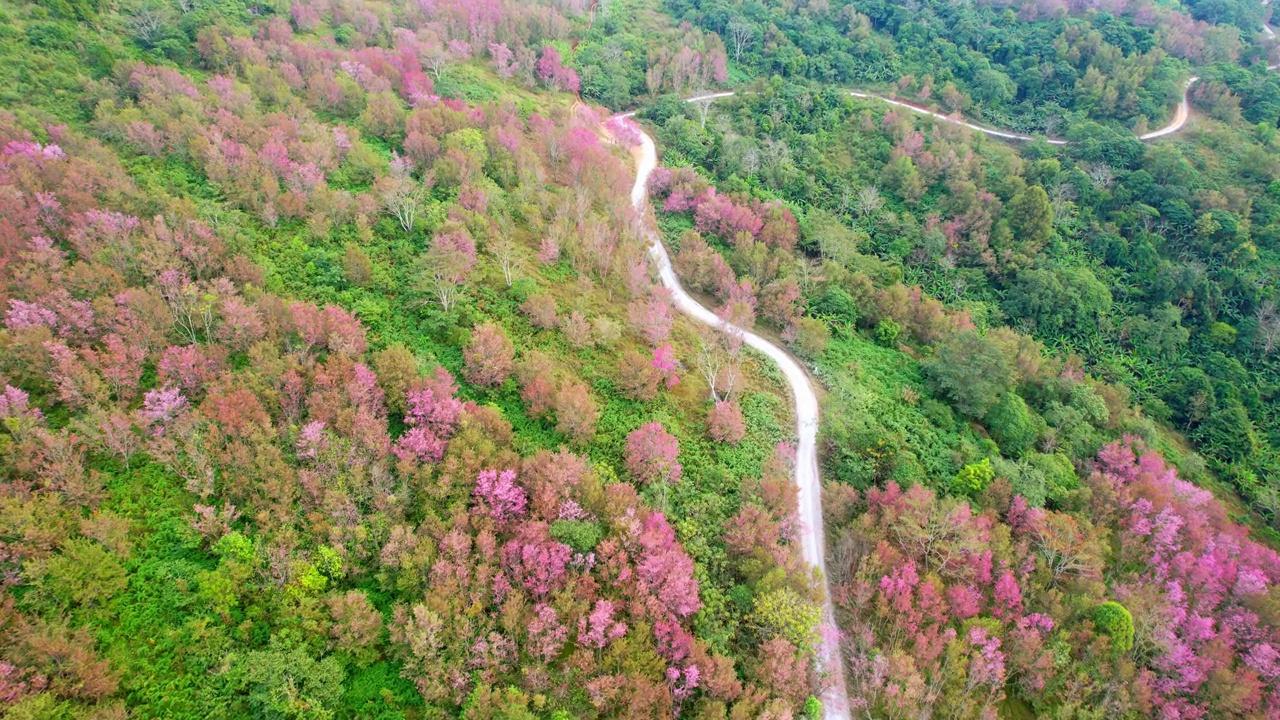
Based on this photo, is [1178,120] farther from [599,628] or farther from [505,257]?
[599,628]

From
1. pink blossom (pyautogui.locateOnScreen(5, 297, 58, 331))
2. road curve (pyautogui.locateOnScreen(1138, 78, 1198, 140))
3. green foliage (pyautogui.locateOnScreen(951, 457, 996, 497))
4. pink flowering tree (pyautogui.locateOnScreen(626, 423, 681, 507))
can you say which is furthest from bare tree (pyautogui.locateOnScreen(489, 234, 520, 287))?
road curve (pyautogui.locateOnScreen(1138, 78, 1198, 140))

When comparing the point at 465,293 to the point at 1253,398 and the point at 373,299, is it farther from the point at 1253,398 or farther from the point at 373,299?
the point at 1253,398

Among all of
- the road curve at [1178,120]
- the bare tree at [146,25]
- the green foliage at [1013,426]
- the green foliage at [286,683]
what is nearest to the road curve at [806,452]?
the green foliage at [1013,426]

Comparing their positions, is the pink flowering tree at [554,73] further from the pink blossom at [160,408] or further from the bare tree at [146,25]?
the pink blossom at [160,408]

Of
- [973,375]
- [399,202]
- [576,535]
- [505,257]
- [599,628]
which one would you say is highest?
[399,202]

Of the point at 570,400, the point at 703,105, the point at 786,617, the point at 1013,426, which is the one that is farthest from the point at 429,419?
the point at 703,105
